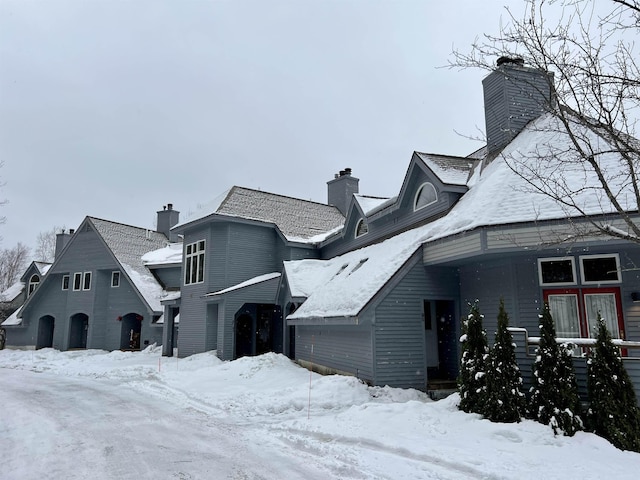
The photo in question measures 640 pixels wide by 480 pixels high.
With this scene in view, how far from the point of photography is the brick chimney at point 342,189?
29.3 metres

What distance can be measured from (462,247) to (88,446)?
8670 mm

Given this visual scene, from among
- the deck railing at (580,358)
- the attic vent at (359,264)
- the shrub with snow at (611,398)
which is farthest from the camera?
the attic vent at (359,264)

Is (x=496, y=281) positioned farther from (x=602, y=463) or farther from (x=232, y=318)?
(x=232, y=318)

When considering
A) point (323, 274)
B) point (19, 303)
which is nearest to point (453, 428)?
point (323, 274)

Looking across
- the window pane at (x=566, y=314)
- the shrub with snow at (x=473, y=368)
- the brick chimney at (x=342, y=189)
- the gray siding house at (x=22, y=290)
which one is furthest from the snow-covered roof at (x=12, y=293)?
the window pane at (x=566, y=314)

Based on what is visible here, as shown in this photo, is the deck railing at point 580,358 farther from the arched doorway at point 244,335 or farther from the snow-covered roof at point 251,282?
the arched doorway at point 244,335

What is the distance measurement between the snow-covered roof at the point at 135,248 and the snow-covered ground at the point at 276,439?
46.2 feet

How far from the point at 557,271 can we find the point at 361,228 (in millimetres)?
9741

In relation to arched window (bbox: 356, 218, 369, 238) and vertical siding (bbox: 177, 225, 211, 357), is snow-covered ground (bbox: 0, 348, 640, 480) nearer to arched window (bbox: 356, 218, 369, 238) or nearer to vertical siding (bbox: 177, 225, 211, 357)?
Result: arched window (bbox: 356, 218, 369, 238)

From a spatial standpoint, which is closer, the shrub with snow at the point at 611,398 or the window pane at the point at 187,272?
the shrub with snow at the point at 611,398

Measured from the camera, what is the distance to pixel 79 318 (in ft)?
101

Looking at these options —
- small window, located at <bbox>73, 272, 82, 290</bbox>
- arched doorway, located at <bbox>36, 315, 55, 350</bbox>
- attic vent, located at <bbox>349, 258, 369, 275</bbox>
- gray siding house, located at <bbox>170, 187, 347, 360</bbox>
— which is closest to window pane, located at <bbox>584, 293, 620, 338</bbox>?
attic vent, located at <bbox>349, 258, 369, 275</bbox>

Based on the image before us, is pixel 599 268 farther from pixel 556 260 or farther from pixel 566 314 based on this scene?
pixel 566 314

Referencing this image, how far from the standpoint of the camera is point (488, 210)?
10.8 meters
